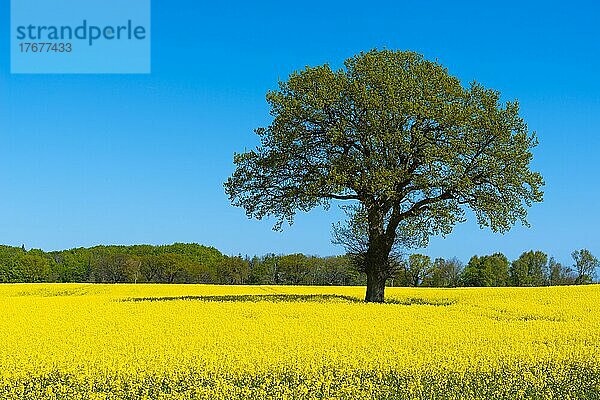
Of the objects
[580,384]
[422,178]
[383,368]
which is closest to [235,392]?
[383,368]

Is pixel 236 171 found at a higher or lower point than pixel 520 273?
higher

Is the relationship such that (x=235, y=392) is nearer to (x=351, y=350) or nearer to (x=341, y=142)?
(x=351, y=350)

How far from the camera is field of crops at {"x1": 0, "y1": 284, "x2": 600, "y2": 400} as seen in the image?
10555 mm

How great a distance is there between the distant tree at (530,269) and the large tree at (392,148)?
64.6 metres

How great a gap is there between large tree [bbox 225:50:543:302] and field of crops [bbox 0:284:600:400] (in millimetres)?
5870

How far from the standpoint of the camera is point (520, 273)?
88562mm

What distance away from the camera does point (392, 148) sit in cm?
2522

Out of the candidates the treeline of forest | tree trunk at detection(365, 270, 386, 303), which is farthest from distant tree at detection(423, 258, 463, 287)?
tree trunk at detection(365, 270, 386, 303)

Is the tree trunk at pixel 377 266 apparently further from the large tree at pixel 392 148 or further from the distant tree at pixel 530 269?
the distant tree at pixel 530 269

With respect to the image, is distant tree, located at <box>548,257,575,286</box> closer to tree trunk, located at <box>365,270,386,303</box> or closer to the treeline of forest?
the treeline of forest

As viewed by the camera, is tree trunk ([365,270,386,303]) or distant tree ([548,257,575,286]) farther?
distant tree ([548,257,575,286])

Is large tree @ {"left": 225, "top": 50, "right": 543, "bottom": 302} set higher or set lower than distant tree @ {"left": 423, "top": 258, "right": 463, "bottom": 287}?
higher

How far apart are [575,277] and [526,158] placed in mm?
74982

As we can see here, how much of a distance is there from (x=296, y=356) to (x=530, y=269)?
8825 cm
